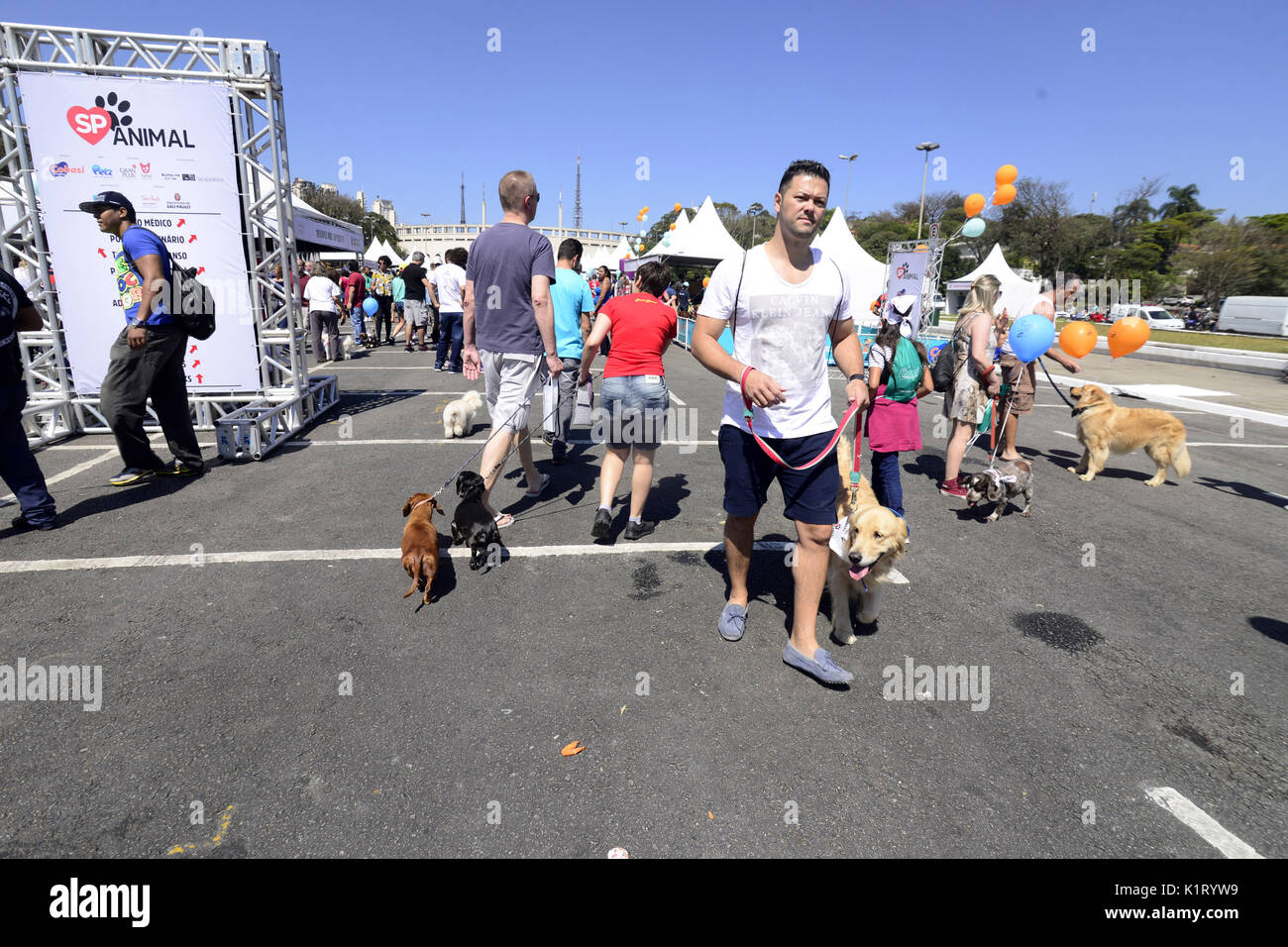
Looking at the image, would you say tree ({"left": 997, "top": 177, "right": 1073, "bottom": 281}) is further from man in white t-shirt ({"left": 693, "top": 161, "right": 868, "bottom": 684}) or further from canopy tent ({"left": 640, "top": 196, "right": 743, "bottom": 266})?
man in white t-shirt ({"left": 693, "top": 161, "right": 868, "bottom": 684})

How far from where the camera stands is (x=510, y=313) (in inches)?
178

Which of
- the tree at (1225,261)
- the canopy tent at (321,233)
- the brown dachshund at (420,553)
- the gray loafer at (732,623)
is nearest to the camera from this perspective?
the gray loafer at (732,623)

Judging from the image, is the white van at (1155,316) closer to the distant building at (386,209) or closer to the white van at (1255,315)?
the white van at (1255,315)

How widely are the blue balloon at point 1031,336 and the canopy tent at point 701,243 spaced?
16.2 metres

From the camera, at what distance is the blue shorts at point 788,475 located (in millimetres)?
2932

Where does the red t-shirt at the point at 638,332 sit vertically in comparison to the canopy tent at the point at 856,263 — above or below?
below

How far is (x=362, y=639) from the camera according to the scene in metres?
3.27

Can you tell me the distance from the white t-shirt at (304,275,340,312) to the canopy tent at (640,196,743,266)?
1145 cm

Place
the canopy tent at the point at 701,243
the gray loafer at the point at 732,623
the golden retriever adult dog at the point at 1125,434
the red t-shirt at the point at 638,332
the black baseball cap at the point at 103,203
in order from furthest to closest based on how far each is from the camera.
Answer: the canopy tent at the point at 701,243, the golden retriever adult dog at the point at 1125,434, the black baseball cap at the point at 103,203, the red t-shirt at the point at 638,332, the gray loafer at the point at 732,623

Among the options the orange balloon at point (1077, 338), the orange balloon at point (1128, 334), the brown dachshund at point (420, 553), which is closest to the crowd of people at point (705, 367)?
the orange balloon at point (1077, 338)

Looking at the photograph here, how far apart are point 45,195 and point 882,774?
8.90 meters

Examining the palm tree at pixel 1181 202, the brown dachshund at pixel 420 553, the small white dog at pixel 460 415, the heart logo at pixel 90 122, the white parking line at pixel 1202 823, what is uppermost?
the palm tree at pixel 1181 202
